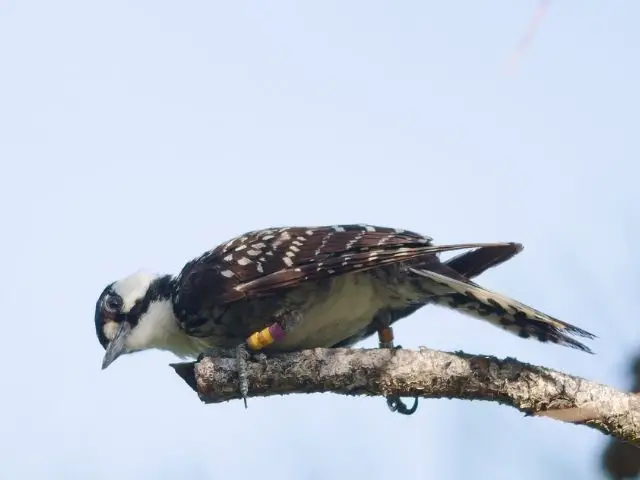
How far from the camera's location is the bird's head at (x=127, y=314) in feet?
19.3

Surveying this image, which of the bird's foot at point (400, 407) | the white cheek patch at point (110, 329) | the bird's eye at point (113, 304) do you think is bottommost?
the bird's foot at point (400, 407)

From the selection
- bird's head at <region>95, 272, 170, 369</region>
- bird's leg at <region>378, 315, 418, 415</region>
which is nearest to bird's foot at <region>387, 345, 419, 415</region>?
bird's leg at <region>378, 315, 418, 415</region>

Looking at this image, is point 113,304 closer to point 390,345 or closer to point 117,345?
point 117,345

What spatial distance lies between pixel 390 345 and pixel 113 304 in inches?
65.6

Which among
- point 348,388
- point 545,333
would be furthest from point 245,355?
point 545,333

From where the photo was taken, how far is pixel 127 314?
5984 millimetres

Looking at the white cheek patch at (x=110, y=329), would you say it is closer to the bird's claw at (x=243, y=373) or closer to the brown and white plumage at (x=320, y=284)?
the brown and white plumage at (x=320, y=284)

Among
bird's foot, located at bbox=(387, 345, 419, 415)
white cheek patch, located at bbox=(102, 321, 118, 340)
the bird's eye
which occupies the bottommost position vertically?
bird's foot, located at bbox=(387, 345, 419, 415)

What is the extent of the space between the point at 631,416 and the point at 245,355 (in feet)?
5.79

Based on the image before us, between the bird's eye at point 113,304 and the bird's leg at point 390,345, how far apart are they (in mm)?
1554

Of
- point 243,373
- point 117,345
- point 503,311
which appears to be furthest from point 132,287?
point 503,311

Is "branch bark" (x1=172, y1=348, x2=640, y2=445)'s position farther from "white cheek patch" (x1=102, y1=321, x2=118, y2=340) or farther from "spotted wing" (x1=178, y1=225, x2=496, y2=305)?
"white cheek patch" (x1=102, y1=321, x2=118, y2=340)

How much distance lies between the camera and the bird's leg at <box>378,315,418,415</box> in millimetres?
5539

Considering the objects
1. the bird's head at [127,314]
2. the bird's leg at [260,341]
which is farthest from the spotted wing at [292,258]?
the bird's head at [127,314]
